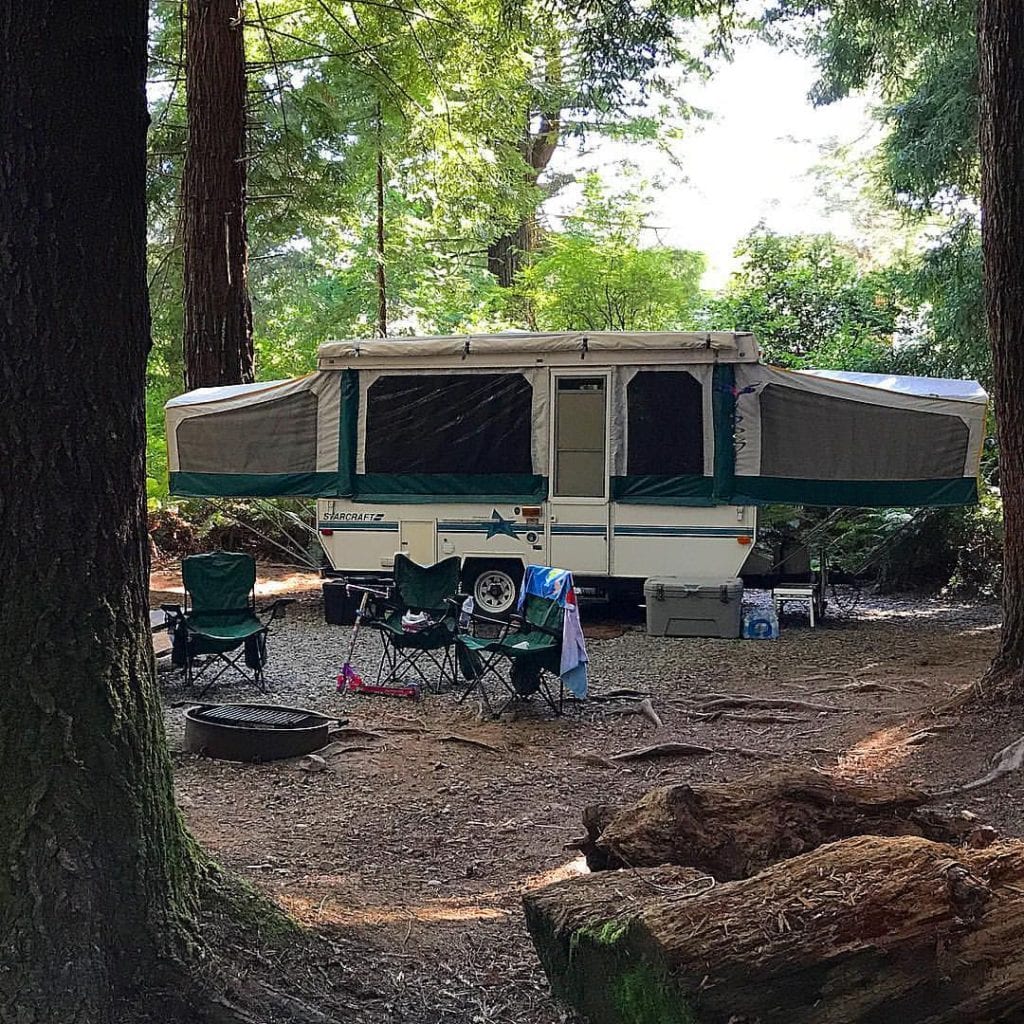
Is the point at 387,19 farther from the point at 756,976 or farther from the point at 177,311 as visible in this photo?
the point at 756,976

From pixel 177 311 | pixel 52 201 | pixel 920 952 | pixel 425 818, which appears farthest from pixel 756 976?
pixel 177 311

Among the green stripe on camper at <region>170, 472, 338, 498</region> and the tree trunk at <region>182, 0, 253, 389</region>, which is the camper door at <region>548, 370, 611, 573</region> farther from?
the tree trunk at <region>182, 0, 253, 389</region>

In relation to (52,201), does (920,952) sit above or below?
below

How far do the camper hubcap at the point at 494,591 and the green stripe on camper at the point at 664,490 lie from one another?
45.1 inches

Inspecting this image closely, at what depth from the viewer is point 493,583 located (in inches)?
354

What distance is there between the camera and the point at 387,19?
11.4 metres

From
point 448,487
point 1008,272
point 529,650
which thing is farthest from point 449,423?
point 1008,272

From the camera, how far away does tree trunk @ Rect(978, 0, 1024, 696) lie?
16.6 ft

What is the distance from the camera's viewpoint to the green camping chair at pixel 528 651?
6035 millimetres

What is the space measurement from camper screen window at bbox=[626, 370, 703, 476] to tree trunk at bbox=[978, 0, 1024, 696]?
3.41m

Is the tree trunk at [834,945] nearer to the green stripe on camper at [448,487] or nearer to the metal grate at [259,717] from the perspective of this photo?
the metal grate at [259,717]

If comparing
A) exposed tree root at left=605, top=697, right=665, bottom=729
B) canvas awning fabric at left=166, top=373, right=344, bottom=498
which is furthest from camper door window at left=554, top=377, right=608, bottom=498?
exposed tree root at left=605, top=697, right=665, bottom=729

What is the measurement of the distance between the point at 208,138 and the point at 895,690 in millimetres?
7990

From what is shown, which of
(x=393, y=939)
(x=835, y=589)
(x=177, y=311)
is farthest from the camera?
(x=177, y=311)
